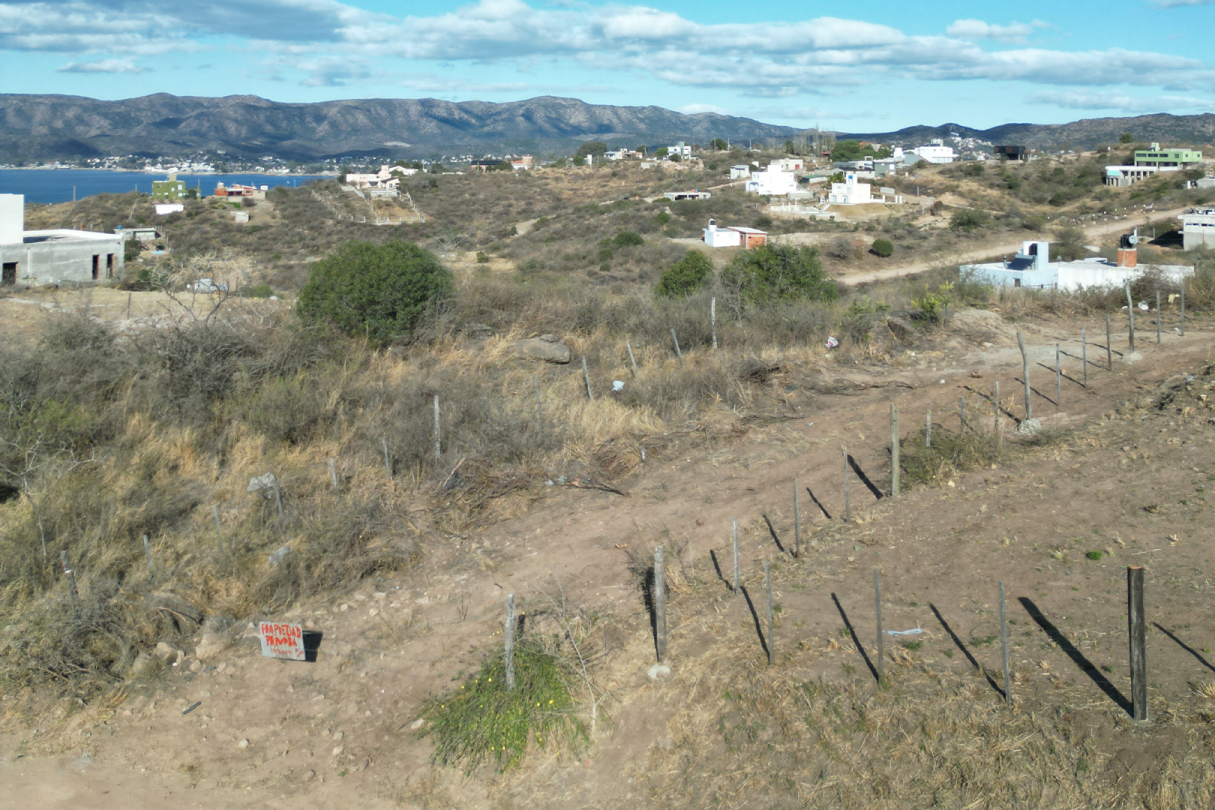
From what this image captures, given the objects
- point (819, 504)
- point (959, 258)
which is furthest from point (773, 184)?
point (819, 504)

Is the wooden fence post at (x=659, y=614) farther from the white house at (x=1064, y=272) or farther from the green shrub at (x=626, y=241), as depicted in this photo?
the green shrub at (x=626, y=241)

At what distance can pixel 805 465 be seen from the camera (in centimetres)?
1001

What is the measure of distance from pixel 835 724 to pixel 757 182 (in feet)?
206

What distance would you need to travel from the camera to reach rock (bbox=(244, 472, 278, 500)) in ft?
28.9

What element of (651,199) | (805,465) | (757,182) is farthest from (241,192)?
(805,465)

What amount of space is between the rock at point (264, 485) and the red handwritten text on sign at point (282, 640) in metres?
2.40

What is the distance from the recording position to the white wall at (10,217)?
21.3 meters

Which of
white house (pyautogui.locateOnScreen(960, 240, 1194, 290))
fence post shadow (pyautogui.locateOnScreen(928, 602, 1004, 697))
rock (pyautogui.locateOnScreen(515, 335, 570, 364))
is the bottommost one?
fence post shadow (pyautogui.locateOnScreen(928, 602, 1004, 697))

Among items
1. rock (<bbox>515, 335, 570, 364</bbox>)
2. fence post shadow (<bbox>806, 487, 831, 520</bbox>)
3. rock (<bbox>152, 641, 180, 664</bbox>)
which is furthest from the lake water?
fence post shadow (<bbox>806, 487, 831, 520</bbox>)

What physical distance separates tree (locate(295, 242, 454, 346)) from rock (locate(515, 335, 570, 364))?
158 centimetres

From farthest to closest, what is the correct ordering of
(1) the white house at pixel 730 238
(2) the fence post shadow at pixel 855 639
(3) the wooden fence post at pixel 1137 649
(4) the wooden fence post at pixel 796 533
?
(1) the white house at pixel 730 238 → (4) the wooden fence post at pixel 796 533 → (2) the fence post shadow at pixel 855 639 → (3) the wooden fence post at pixel 1137 649

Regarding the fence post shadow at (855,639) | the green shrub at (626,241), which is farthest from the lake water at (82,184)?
the fence post shadow at (855,639)

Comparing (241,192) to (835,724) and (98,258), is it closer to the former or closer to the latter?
(98,258)

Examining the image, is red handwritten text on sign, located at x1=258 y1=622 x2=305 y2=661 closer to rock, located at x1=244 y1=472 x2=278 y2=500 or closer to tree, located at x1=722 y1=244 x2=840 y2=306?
rock, located at x1=244 y1=472 x2=278 y2=500
